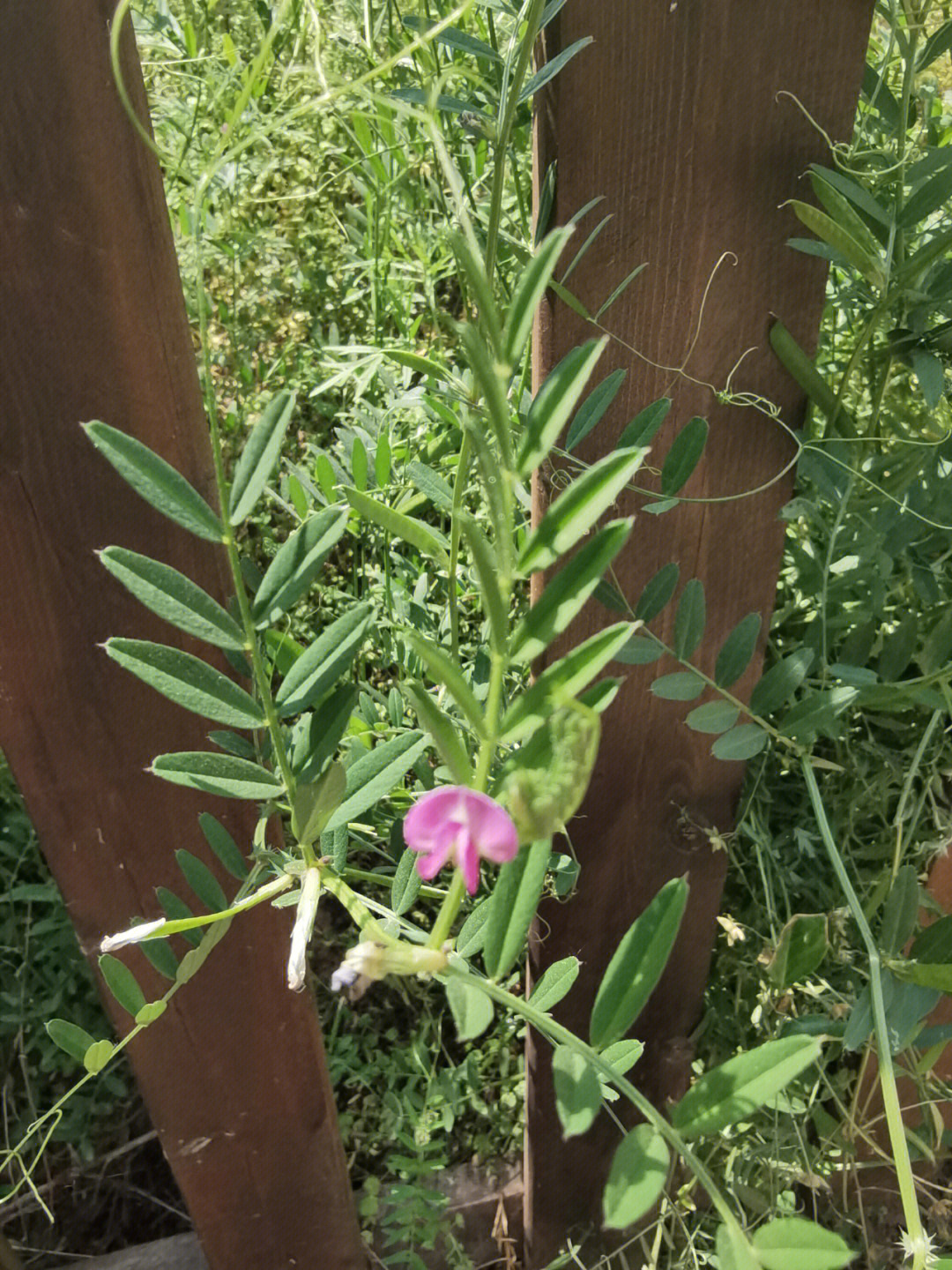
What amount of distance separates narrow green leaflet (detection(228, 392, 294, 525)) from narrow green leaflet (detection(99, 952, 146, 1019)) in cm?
28

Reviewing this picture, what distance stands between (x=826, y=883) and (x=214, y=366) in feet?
2.59

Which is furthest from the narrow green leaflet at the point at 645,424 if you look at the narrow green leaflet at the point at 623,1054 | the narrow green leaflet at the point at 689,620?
the narrow green leaflet at the point at 623,1054

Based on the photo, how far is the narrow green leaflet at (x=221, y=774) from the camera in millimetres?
533

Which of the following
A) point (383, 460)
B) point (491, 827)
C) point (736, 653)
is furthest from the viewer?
point (383, 460)

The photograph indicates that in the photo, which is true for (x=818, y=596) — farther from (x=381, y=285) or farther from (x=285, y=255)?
(x=285, y=255)

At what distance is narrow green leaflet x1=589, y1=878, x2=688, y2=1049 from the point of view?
439 mm

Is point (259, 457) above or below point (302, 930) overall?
above

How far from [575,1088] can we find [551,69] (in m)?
0.46

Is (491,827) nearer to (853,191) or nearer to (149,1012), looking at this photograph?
(149,1012)

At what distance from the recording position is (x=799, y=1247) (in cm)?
41

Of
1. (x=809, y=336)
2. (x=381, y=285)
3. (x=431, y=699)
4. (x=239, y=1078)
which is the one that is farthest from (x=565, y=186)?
(x=239, y=1078)

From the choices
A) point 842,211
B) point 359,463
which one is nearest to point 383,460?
point 359,463

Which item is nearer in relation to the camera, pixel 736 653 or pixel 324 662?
pixel 324 662

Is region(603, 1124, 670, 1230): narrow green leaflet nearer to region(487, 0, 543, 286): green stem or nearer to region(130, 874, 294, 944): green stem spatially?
region(130, 874, 294, 944): green stem
